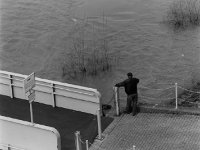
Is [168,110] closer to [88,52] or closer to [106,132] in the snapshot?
[106,132]

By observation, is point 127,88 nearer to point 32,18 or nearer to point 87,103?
point 87,103

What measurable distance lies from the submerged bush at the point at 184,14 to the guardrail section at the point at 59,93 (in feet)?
58.7

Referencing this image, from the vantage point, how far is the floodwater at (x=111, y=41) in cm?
2783

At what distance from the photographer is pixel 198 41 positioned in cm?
3238

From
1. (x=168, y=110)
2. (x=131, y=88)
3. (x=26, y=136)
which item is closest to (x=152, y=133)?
(x=168, y=110)

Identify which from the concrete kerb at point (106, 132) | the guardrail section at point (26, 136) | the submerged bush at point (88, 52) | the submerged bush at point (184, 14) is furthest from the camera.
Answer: the submerged bush at point (184, 14)

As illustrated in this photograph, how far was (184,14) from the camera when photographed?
34.4 meters

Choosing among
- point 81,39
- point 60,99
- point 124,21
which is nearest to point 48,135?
point 60,99

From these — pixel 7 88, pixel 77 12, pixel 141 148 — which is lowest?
pixel 141 148

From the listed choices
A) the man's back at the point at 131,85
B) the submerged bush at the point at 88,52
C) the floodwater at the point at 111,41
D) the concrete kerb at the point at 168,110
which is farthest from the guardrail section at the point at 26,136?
the submerged bush at the point at 88,52

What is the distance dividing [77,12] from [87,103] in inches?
796

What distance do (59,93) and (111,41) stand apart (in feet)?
48.3

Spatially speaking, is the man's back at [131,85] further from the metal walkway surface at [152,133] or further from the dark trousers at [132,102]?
the metal walkway surface at [152,133]

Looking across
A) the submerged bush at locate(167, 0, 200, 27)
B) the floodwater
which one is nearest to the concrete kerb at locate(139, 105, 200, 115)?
the floodwater
